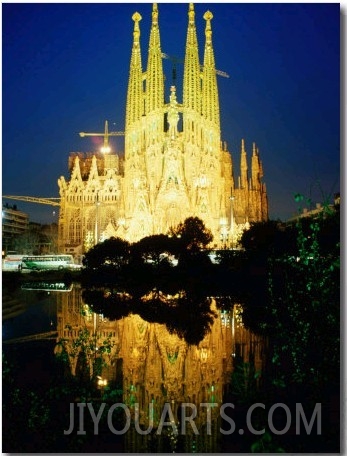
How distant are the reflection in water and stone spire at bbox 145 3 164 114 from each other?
3131cm

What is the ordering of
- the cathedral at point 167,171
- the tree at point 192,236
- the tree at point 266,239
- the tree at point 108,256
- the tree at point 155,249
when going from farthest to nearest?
1. the cathedral at point 167,171
2. the tree at point 108,256
3. the tree at point 155,249
4. the tree at point 192,236
5. the tree at point 266,239

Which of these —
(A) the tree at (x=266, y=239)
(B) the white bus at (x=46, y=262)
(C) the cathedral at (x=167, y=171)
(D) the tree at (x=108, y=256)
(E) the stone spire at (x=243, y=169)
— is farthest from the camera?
(E) the stone spire at (x=243, y=169)

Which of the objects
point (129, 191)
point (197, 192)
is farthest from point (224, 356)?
point (129, 191)

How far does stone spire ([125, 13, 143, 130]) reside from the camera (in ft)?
152

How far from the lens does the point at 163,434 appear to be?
6750mm

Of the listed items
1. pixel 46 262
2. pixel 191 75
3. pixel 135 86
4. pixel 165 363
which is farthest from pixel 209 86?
pixel 165 363

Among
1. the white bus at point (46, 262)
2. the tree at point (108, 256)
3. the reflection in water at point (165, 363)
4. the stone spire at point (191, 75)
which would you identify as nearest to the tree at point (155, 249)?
the tree at point (108, 256)

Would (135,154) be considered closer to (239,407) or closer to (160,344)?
(160,344)

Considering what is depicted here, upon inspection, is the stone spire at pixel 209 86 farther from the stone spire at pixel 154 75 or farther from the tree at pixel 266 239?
the tree at pixel 266 239

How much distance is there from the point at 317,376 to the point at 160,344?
5796 millimetres

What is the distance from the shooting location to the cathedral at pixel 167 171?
42.2 m

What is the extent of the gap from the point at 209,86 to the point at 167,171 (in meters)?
10.9

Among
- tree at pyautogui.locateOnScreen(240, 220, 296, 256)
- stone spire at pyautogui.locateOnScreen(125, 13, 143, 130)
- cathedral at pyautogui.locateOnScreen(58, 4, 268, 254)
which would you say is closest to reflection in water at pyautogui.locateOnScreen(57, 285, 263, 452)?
tree at pyautogui.locateOnScreen(240, 220, 296, 256)

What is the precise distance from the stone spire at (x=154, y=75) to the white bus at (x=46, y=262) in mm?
16589
